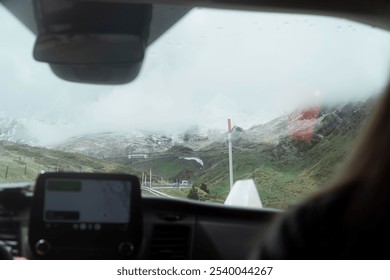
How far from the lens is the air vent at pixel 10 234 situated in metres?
1.74

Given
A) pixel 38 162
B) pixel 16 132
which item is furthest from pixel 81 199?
pixel 16 132

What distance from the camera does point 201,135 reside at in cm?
168

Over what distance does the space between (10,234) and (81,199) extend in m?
0.31

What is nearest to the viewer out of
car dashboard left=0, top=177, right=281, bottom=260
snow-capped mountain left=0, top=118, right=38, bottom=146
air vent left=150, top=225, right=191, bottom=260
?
snow-capped mountain left=0, top=118, right=38, bottom=146

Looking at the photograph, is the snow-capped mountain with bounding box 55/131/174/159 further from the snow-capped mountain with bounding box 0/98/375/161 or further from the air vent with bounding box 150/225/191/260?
the air vent with bounding box 150/225/191/260

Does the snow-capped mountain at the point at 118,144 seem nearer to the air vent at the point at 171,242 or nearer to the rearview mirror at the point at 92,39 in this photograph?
the rearview mirror at the point at 92,39

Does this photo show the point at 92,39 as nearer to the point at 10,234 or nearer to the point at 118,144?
the point at 118,144

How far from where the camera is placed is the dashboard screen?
1665 millimetres

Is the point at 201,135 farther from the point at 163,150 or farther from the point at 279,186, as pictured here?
the point at 279,186

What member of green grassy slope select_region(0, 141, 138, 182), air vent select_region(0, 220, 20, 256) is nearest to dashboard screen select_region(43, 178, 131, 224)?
green grassy slope select_region(0, 141, 138, 182)

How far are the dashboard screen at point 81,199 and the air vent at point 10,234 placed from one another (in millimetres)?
143

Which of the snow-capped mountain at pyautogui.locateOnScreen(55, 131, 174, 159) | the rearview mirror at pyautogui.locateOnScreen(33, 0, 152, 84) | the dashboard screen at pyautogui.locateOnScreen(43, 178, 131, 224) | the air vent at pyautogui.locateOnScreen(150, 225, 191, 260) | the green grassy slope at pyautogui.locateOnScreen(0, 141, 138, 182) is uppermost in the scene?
the rearview mirror at pyautogui.locateOnScreen(33, 0, 152, 84)

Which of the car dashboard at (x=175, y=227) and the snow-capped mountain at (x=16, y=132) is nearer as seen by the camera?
the snow-capped mountain at (x=16, y=132)

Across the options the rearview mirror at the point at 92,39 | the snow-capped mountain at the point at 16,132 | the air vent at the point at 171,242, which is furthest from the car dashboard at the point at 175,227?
the rearview mirror at the point at 92,39
